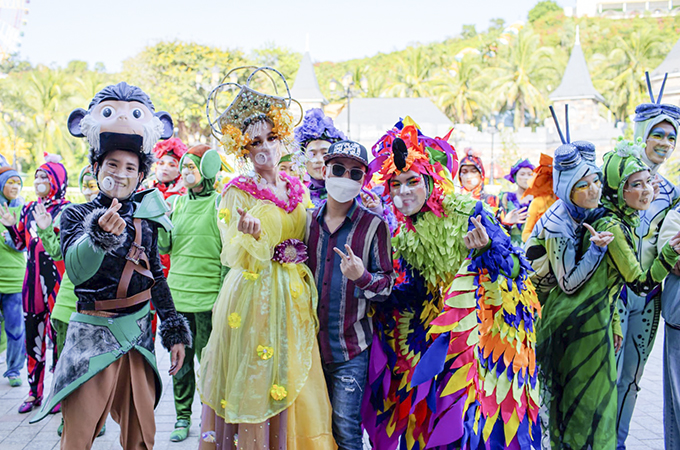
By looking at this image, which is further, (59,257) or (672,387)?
(59,257)

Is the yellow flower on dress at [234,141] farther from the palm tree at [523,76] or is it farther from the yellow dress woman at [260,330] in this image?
the palm tree at [523,76]

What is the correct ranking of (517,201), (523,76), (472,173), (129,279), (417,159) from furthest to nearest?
1. (523,76)
2. (517,201)
3. (472,173)
4. (417,159)
5. (129,279)

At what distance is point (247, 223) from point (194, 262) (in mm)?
1729

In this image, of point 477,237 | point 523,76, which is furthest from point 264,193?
point 523,76

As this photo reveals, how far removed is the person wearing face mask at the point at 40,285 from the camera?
4543 mm

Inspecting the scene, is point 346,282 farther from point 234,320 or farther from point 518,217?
point 518,217

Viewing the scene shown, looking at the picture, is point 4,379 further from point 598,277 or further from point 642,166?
point 642,166

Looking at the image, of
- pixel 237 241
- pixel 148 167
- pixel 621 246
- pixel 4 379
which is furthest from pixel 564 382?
pixel 4 379

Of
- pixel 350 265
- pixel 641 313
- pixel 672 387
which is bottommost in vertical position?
pixel 672 387

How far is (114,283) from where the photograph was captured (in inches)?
105

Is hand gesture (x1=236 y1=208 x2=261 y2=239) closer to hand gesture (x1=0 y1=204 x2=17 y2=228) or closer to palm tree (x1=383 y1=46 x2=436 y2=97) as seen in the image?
hand gesture (x1=0 y1=204 x2=17 y2=228)

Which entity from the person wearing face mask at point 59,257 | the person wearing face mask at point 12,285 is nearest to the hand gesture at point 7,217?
the person wearing face mask at point 12,285

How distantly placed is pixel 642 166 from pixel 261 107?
2.22 metres

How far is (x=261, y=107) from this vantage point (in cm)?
294
